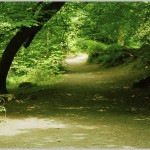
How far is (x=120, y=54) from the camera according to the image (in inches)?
756

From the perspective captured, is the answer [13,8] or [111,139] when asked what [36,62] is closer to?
[13,8]

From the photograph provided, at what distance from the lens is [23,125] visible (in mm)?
7430

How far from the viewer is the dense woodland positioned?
31.7 ft

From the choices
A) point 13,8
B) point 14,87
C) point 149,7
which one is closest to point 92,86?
point 14,87

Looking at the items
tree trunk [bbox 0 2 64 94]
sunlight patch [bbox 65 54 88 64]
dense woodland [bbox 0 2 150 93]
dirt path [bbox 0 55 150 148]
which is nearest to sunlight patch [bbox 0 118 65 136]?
dirt path [bbox 0 55 150 148]

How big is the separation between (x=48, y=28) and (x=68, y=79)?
488cm

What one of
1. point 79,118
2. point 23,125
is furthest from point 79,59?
point 23,125

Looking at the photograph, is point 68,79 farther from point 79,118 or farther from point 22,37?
point 79,118

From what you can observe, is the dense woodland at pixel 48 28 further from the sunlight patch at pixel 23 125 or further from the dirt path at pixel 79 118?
the sunlight patch at pixel 23 125

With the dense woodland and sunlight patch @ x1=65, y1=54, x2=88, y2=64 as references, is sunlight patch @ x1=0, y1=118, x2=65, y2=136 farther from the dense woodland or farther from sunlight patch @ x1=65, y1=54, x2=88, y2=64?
sunlight patch @ x1=65, y1=54, x2=88, y2=64

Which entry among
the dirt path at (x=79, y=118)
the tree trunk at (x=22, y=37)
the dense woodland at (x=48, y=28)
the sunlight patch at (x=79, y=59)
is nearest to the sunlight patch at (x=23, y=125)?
the dirt path at (x=79, y=118)

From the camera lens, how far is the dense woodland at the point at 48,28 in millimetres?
9656

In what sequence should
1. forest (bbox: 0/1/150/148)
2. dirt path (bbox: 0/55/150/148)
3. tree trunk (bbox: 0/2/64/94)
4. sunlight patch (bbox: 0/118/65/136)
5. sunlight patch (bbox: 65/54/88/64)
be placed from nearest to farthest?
dirt path (bbox: 0/55/150/148)
sunlight patch (bbox: 0/118/65/136)
forest (bbox: 0/1/150/148)
tree trunk (bbox: 0/2/64/94)
sunlight patch (bbox: 65/54/88/64)

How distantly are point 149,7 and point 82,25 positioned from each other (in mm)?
2828
